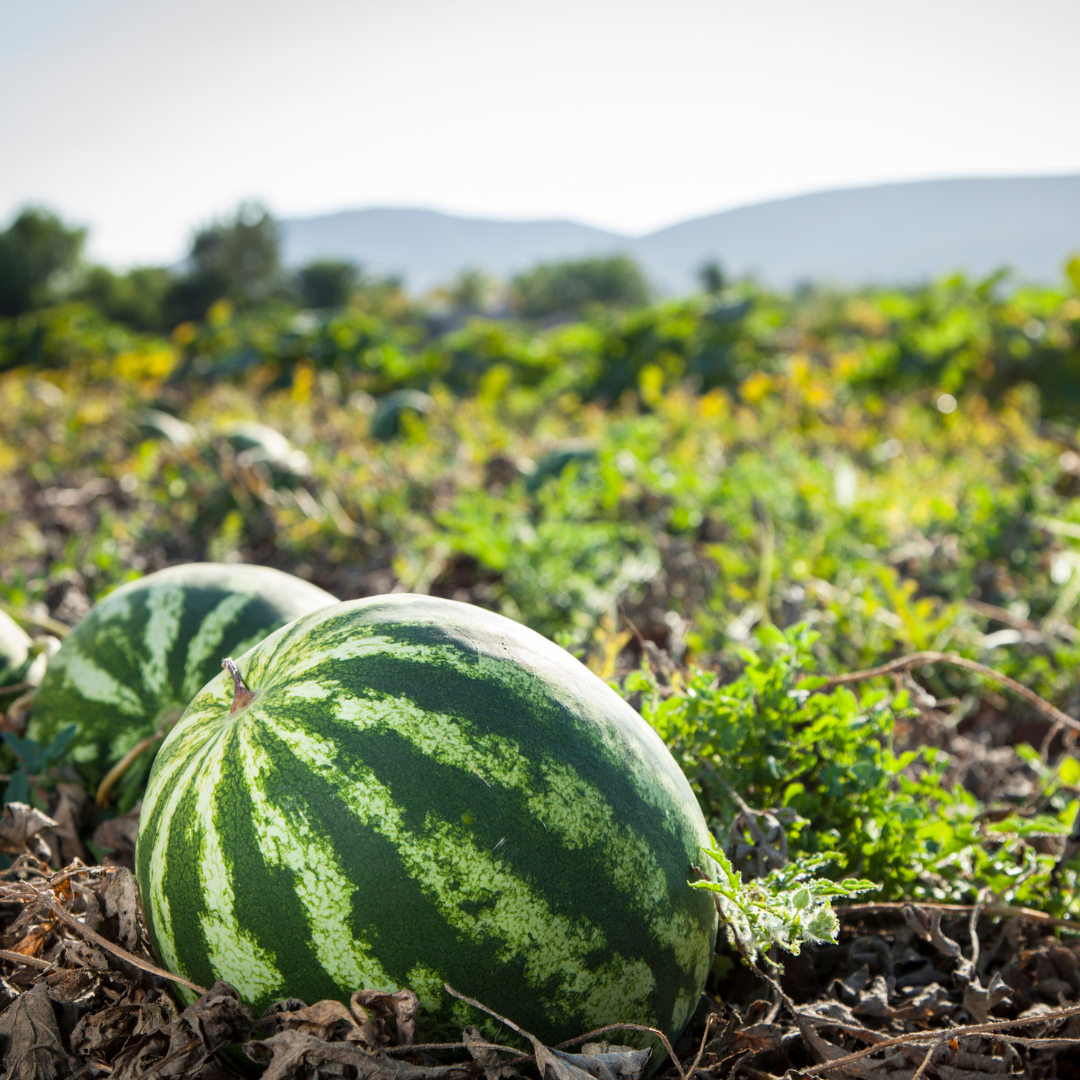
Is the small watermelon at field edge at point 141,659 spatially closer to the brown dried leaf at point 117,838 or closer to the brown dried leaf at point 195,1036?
the brown dried leaf at point 117,838

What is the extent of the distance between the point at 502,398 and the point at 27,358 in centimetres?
1143

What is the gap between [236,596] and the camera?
2037 millimetres

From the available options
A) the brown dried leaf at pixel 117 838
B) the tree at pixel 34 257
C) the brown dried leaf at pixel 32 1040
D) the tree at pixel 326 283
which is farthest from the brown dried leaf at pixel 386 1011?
the tree at pixel 34 257

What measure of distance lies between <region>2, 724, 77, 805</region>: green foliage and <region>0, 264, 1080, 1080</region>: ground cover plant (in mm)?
12

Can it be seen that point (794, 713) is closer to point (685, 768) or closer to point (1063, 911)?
point (685, 768)

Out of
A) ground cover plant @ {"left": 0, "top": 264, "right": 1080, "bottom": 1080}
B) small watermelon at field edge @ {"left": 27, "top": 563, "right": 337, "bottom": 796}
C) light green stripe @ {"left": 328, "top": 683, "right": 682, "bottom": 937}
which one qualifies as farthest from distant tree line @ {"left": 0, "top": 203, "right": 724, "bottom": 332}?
light green stripe @ {"left": 328, "top": 683, "right": 682, "bottom": 937}

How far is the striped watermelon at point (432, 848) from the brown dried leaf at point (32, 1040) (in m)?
0.21

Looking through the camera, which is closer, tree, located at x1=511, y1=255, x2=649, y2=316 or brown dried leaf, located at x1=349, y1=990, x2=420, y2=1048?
brown dried leaf, located at x1=349, y1=990, x2=420, y2=1048

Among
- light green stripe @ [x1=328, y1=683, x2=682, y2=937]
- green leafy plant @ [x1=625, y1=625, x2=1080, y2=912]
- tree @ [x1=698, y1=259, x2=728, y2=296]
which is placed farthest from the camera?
tree @ [x1=698, y1=259, x2=728, y2=296]

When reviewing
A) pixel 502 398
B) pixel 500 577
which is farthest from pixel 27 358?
pixel 500 577

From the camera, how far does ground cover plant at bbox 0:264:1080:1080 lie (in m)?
1.44

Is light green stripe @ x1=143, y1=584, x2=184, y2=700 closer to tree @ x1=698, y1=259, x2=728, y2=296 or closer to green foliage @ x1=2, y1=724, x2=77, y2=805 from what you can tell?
green foliage @ x1=2, y1=724, x2=77, y2=805

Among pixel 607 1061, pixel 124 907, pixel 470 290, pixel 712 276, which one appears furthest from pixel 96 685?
pixel 470 290

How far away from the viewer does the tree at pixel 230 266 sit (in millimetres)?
29000
